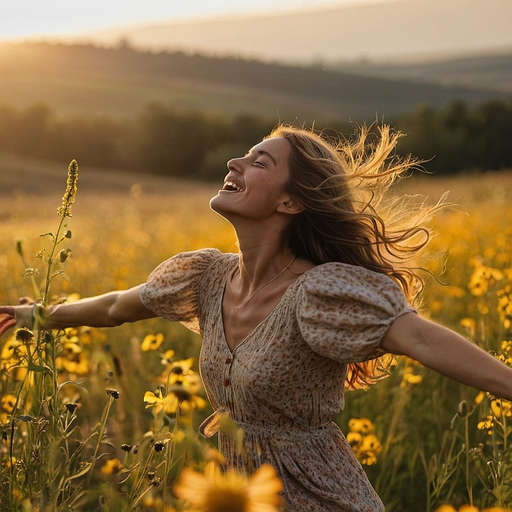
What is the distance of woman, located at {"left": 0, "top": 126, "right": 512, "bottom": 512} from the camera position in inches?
80.8

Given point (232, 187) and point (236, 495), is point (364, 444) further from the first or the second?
point (236, 495)

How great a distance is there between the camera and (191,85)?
6009 cm

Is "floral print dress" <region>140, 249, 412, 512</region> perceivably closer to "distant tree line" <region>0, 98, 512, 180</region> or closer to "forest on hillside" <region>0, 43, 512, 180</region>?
"forest on hillside" <region>0, 43, 512, 180</region>

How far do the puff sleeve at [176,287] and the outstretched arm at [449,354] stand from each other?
85 centimetres

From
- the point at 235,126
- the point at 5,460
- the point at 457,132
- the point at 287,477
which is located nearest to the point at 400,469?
the point at 287,477

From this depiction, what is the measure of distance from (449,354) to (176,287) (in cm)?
104

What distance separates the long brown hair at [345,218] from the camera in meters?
2.41

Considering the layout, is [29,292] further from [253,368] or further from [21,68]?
[21,68]

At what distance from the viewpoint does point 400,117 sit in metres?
41.0

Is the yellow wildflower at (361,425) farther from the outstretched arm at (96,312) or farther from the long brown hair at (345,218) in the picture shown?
the outstretched arm at (96,312)

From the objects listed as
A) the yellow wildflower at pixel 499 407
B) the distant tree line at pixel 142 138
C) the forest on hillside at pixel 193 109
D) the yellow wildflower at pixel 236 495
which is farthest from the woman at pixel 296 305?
the distant tree line at pixel 142 138

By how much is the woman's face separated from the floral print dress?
289 mm

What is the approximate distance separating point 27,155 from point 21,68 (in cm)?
1252

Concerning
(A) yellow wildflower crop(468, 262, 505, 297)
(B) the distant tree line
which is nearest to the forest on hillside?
(B) the distant tree line
